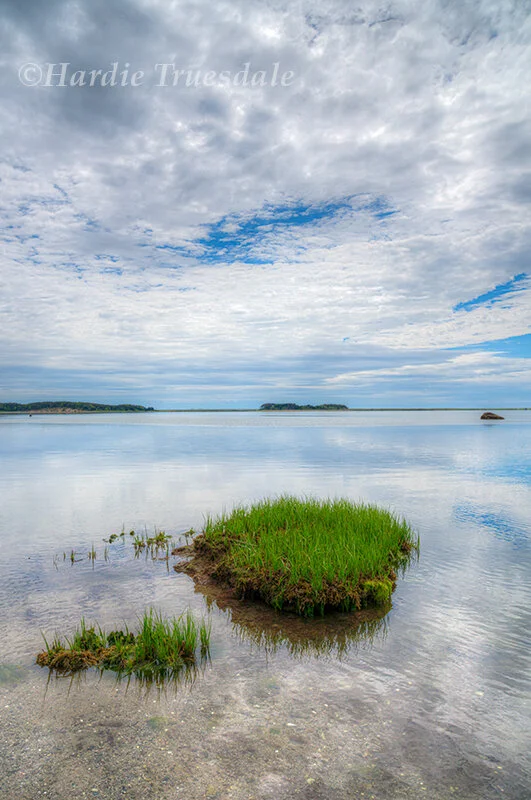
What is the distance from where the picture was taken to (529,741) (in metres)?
6.13

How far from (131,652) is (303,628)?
3.33 meters

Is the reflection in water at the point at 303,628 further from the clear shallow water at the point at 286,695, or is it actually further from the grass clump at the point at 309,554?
the grass clump at the point at 309,554

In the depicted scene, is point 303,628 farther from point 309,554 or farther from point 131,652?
point 131,652

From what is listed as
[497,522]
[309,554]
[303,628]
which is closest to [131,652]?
[303,628]

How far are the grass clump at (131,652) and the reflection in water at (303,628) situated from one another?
50.6 inches

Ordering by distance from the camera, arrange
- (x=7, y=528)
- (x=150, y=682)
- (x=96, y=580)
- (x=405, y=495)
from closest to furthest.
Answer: (x=150, y=682) → (x=96, y=580) → (x=7, y=528) → (x=405, y=495)

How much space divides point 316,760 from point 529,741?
9.19 ft

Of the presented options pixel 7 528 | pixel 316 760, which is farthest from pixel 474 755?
pixel 7 528

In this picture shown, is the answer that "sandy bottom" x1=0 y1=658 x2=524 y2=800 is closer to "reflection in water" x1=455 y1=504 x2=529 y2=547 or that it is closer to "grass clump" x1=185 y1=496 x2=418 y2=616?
"grass clump" x1=185 y1=496 x2=418 y2=616

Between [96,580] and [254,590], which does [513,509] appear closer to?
[254,590]

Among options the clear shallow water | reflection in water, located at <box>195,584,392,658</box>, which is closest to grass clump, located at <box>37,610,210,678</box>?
the clear shallow water

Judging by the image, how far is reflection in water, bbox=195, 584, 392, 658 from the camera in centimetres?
866

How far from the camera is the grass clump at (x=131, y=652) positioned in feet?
24.9

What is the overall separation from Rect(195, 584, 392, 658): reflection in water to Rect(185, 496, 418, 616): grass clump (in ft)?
1.00
